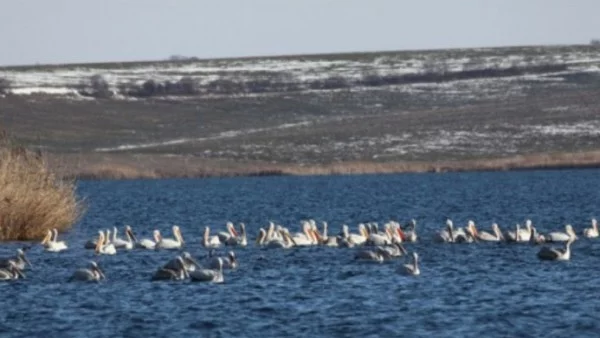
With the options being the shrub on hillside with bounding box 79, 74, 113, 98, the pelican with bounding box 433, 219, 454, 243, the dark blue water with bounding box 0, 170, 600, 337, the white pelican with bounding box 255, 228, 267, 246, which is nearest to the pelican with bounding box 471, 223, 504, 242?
the pelican with bounding box 433, 219, 454, 243

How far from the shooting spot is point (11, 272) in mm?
28969

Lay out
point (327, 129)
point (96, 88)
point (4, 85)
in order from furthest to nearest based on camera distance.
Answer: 1. point (96, 88)
2. point (4, 85)
3. point (327, 129)

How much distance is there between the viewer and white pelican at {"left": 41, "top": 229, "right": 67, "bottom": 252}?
34.8 metres

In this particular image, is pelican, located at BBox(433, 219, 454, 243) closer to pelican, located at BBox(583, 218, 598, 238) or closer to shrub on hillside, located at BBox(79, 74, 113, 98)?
pelican, located at BBox(583, 218, 598, 238)

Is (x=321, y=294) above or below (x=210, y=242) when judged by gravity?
above

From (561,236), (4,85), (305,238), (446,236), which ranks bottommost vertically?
(4,85)

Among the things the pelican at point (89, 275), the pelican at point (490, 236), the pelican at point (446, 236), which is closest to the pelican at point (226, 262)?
the pelican at point (89, 275)

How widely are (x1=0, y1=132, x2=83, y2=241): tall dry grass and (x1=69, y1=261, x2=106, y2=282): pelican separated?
760cm

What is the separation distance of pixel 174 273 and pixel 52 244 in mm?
6878

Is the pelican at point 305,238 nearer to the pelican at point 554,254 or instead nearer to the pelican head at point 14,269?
the pelican at point 554,254

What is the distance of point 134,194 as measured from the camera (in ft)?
242

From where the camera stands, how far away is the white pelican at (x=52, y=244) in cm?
3475

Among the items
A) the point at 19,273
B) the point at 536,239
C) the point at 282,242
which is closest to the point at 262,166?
the point at 282,242

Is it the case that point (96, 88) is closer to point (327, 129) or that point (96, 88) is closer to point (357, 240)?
point (327, 129)
